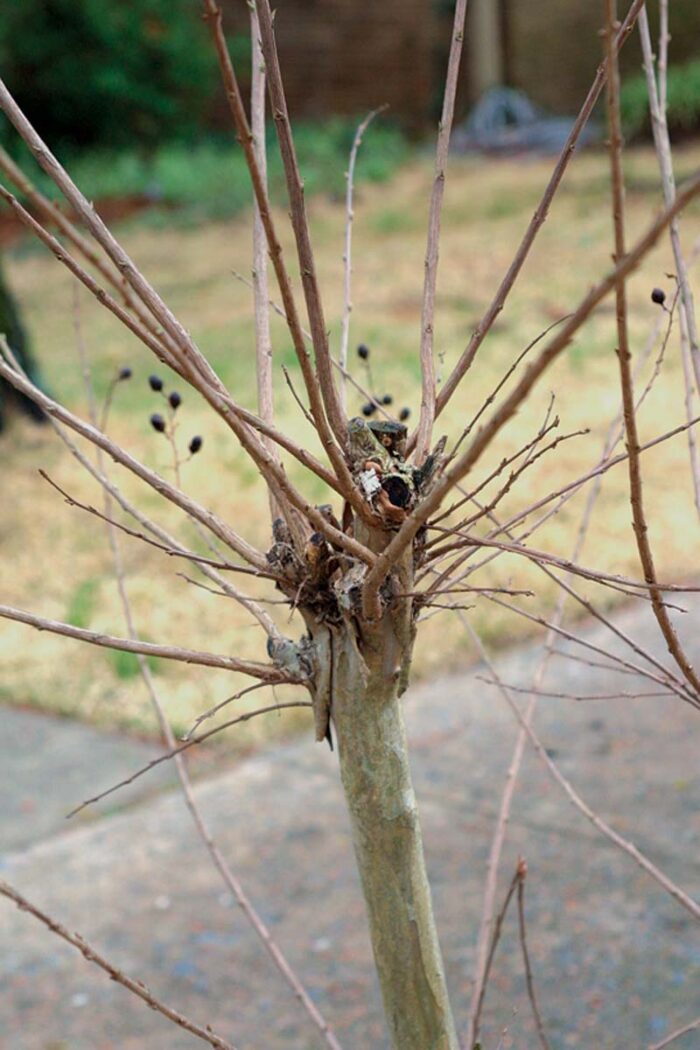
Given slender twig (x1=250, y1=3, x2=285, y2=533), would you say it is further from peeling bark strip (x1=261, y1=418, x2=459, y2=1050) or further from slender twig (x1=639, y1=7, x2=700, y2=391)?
slender twig (x1=639, y1=7, x2=700, y2=391)

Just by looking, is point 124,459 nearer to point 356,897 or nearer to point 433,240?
point 433,240

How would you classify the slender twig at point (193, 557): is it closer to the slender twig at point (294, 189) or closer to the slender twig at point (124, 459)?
the slender twig at point (124, 459)

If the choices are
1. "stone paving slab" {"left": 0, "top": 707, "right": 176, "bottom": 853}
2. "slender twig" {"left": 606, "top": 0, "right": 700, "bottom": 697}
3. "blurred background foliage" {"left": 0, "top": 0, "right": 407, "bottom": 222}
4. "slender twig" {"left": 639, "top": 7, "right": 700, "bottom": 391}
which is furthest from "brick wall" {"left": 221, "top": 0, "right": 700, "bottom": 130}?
"slender twig" {"left": 606, "top": 0, "right": 700, "bottom": 697}

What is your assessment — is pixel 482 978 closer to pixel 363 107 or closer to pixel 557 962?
pixel 557 962

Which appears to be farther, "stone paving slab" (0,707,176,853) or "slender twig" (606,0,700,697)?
"stone paving slab" (0,707,176,853)

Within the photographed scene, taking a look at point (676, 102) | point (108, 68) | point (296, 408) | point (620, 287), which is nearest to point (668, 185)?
point (620, 287)

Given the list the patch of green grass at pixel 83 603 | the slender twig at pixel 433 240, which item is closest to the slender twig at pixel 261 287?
the slender twig at pixel 433 240
